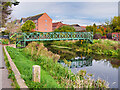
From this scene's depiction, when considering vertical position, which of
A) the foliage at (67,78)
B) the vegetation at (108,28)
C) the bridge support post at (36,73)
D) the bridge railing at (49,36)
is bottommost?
the foliage at (67,78)

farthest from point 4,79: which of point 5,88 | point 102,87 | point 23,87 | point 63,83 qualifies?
point 102,87

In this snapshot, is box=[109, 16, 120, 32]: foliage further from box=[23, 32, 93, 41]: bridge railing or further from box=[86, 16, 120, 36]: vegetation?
box=[23, 32, 93, 41]: bridge railing

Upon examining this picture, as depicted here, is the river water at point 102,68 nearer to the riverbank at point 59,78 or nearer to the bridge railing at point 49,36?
the riverbank at point 59,78

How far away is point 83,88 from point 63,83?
91 cm

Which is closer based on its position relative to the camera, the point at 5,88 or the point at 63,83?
the point at 5,88

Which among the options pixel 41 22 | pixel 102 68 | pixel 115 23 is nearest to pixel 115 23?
pixel 115 23

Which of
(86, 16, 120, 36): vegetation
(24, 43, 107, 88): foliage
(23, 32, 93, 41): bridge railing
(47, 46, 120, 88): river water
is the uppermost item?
(86, 16, 120, 36): vegetation

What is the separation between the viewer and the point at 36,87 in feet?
14.8

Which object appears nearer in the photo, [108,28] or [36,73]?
[36,73]

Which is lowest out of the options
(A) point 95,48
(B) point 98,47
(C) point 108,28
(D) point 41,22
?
(A) point 95,48

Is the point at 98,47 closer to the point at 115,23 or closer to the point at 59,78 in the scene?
the point at 59,78

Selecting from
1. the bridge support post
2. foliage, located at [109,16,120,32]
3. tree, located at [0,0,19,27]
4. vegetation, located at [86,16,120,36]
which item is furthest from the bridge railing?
foliage, located at [109,16,120,32]

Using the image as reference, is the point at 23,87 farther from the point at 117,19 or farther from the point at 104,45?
the point at 117,19

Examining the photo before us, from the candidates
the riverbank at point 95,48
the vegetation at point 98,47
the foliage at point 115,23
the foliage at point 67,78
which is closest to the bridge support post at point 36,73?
the foliage at point 67,78
